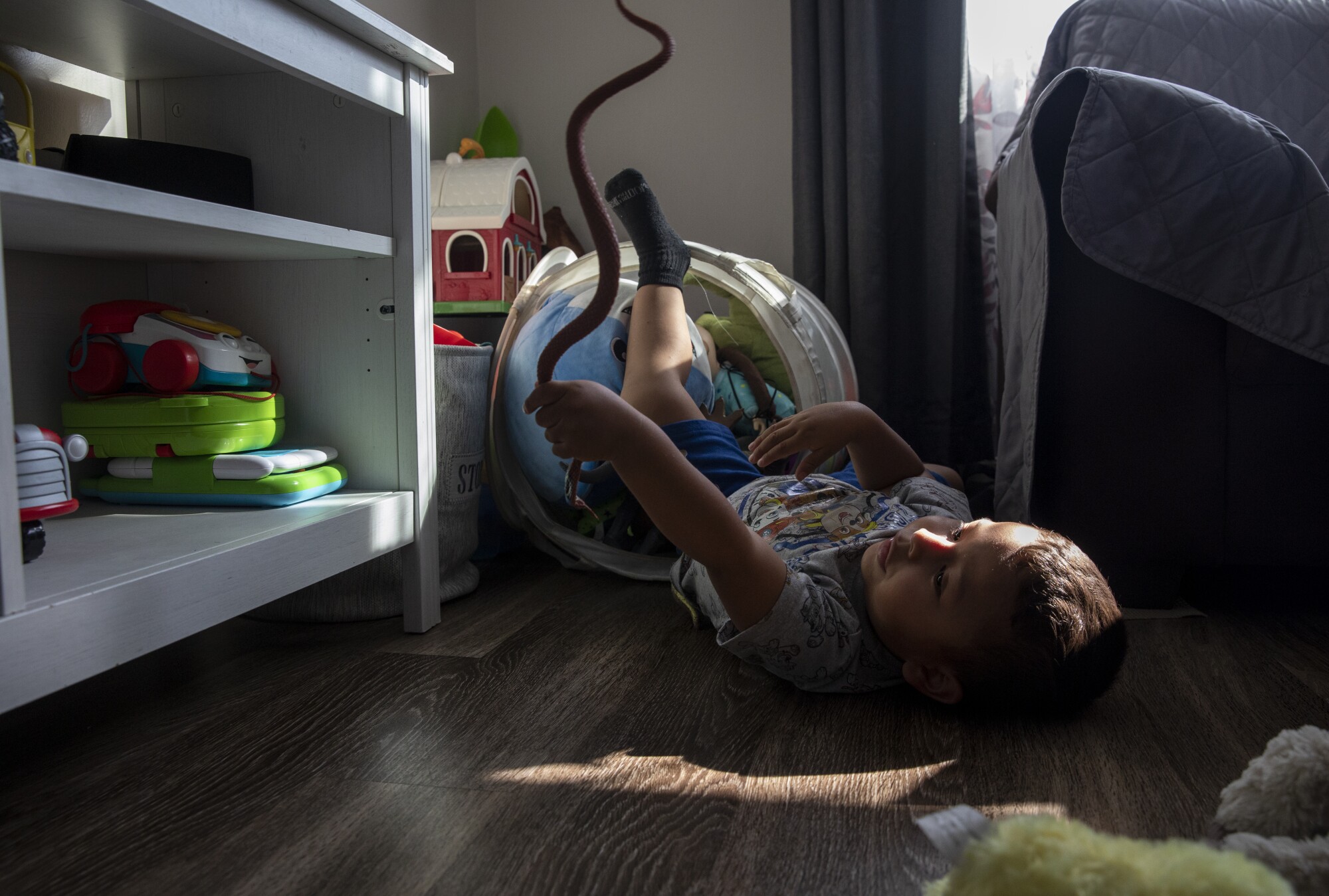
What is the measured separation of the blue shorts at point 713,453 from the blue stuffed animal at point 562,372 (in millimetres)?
133

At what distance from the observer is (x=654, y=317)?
4.65ft

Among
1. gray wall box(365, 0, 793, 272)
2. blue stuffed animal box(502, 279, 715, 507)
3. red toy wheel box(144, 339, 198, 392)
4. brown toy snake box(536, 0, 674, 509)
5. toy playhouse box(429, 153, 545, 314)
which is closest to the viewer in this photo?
brown toy snake box(536, 0, 674, 509)

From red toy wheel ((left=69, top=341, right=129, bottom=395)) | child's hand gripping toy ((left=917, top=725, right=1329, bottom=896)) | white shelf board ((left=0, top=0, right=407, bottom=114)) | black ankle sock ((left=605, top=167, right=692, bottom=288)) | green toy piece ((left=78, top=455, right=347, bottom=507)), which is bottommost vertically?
child's hand gripping toy ((left=917, top=725, right=1329, bottom=896))

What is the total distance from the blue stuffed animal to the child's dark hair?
0.68 m

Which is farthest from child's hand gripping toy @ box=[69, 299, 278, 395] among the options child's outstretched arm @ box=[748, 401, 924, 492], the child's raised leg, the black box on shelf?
child's outstretched arm @ box=[748, 401, 924, 492]

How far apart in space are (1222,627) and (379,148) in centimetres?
123

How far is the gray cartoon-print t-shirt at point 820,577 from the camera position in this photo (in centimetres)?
93

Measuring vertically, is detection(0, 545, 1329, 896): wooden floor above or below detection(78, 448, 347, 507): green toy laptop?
below

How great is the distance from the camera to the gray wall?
2.35m

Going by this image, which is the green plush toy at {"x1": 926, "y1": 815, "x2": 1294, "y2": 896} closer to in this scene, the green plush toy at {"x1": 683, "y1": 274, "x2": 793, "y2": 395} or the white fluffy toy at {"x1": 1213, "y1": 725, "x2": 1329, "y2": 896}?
the white fluffy toy at {"x1": 1213, "y1": 725, "x2": 1329, "y2": 896}

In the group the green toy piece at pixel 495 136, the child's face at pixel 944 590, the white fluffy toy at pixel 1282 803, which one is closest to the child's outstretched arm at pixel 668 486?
the child's face at pixel 944 590

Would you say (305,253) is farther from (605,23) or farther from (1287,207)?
(605,23)

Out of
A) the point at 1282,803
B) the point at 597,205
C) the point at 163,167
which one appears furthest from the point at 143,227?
the point at 1282,803

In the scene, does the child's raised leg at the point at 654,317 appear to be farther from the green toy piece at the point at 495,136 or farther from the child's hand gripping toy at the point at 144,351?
the green toy piece at the point at 495,136
